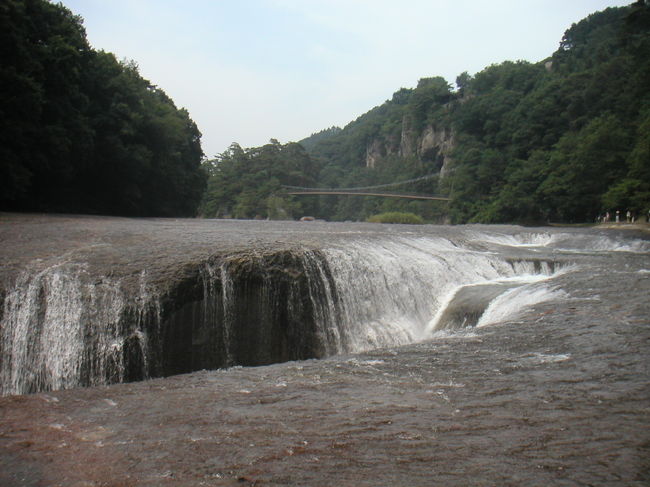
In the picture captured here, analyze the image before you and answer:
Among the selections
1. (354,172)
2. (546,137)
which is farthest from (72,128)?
(354,172)

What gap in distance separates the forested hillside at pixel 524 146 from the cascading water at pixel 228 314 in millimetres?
27558

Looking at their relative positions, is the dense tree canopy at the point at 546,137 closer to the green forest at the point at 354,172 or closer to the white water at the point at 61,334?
the green forest at the point at 354,172

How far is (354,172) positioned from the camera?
116438 millimetres

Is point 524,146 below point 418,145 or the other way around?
below

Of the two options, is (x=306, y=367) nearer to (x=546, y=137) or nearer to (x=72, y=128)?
(x=72, y=128)

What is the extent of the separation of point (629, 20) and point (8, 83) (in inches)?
1646

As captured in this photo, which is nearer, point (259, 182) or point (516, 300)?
point (516, 300)

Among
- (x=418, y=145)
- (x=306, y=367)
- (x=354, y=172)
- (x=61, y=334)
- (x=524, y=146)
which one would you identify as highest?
(x=418, y=145)

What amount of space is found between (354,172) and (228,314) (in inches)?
4309

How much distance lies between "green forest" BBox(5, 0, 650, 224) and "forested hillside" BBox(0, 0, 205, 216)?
2.5 inches

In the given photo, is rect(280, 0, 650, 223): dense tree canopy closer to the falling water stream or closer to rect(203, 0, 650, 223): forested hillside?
rect(203, 0, 650, 223): forested hillside

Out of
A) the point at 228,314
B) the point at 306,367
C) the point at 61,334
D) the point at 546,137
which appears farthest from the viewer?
the point at 546,137

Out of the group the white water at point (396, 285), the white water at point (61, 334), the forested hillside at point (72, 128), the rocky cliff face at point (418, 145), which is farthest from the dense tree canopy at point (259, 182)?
the white water at point (61, 334)

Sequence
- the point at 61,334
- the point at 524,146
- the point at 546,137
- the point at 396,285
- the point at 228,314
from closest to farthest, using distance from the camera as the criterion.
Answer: the point at 61,334, the point at 228,314, the point at 396,285, the point at 546,137, the point at 524,146
